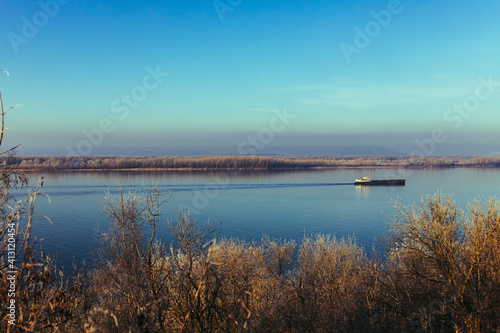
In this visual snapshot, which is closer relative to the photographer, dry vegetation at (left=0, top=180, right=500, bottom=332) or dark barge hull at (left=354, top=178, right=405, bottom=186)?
dry vegetation at (left=0, top=180, right=500, bottom=332)

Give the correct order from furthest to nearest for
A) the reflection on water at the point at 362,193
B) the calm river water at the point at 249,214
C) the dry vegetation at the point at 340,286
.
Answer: the reflection on water at the point at 362,193, the calm river water at the point at 249,214, the dry vegetation at the point at 340,286

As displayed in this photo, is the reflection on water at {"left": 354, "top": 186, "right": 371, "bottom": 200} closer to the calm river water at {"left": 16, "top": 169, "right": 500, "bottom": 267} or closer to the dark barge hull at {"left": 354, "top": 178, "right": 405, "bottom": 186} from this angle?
the calm river water at {"left": 16, "top": 169, "right": 500, "bottom": 267}

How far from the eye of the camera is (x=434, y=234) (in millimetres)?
11555

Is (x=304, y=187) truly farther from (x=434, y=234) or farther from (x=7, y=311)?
(x=7, y=311)

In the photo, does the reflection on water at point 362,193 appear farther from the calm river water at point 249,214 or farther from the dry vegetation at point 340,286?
the dry vegetation at point 340,286

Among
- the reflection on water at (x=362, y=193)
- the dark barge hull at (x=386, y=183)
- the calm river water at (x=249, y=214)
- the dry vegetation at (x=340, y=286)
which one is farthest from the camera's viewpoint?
the dark barge hull at (x=386, y=183)

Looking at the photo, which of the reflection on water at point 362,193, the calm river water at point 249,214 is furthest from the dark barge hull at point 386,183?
the calm river water at point 249,214

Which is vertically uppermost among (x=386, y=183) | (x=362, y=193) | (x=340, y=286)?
(x=386, y=183)

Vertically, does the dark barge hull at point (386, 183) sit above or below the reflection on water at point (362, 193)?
above

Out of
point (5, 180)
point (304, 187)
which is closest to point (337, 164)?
Answer: point (304, 187)

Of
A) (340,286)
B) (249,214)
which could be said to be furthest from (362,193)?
(340,286)

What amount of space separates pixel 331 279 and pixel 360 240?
11.6m

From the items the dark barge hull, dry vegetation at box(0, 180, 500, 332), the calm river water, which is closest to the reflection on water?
the calm river water

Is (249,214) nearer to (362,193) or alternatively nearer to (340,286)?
(340,286)
